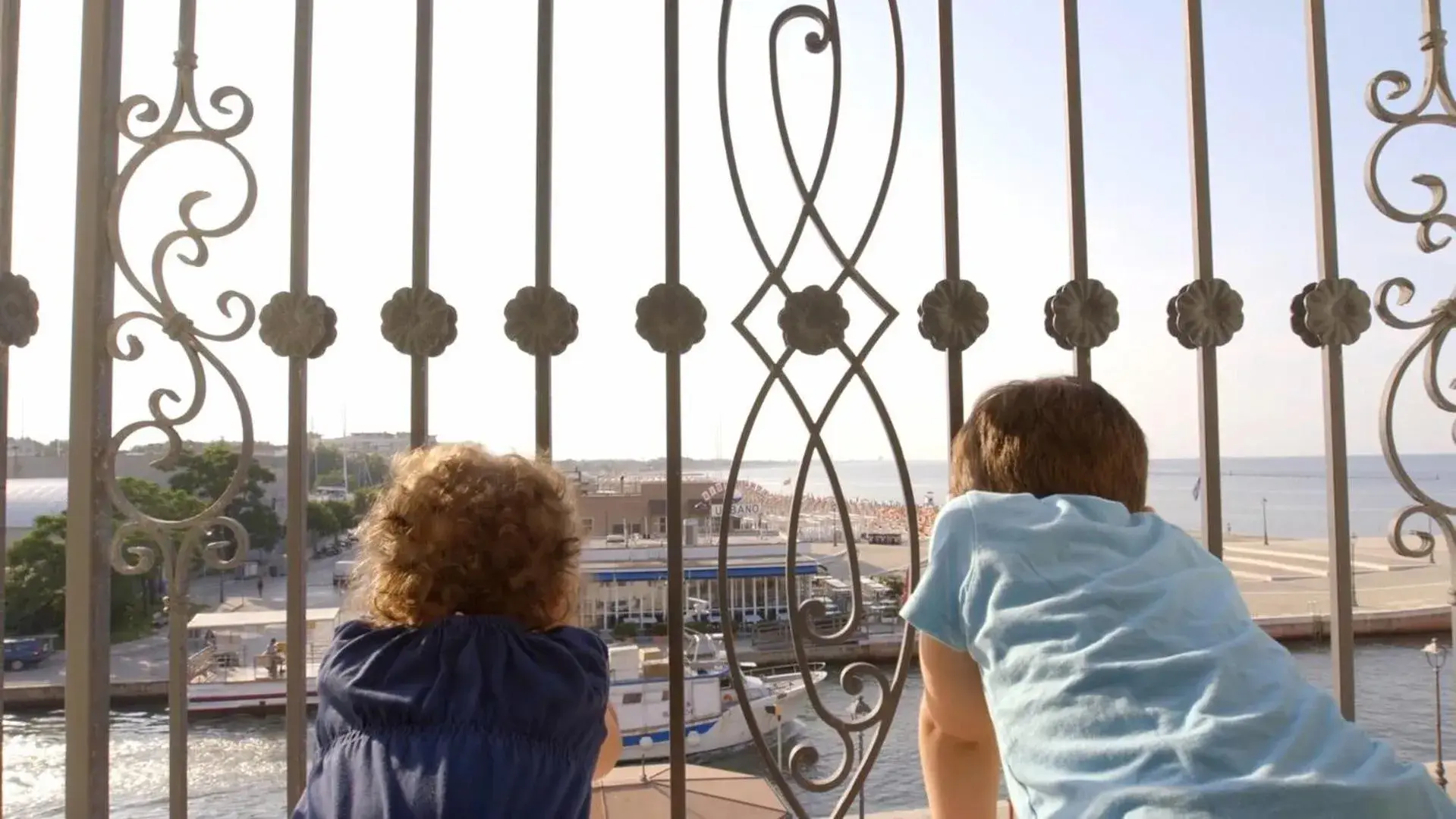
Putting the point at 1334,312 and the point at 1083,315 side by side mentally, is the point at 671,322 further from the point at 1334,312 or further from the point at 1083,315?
the point at 1334,312

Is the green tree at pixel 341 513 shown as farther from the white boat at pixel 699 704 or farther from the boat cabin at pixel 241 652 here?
the boat cabin at pixel 241 652

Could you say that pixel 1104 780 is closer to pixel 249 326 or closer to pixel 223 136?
pixel 249 326

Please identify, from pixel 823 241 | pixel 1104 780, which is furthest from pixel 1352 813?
pixel 823 241

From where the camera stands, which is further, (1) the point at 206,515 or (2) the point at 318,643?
(2) the point at 318,643

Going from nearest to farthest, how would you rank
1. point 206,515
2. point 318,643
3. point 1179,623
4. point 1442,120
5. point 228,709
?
point 1179,623, point 206,515, point 1442,120, point 318,643, point 228,709

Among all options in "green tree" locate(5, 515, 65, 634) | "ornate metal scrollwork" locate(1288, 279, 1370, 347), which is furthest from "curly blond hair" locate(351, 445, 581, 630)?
"green tree" locate(5, 515, 65, 634)

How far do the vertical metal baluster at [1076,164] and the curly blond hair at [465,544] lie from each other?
0.88 metres

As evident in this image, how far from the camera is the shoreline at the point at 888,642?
1053cm

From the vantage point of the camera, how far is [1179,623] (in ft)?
3.36

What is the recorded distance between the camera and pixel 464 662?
113 cm

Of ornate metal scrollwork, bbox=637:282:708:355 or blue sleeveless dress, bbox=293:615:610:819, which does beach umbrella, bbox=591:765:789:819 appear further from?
ornate metal scrollwork, bbox=637:282:708:355

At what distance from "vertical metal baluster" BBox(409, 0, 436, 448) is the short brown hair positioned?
0.82 m

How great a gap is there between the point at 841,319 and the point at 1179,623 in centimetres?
63

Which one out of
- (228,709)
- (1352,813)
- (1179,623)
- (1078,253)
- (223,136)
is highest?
(223,136)
